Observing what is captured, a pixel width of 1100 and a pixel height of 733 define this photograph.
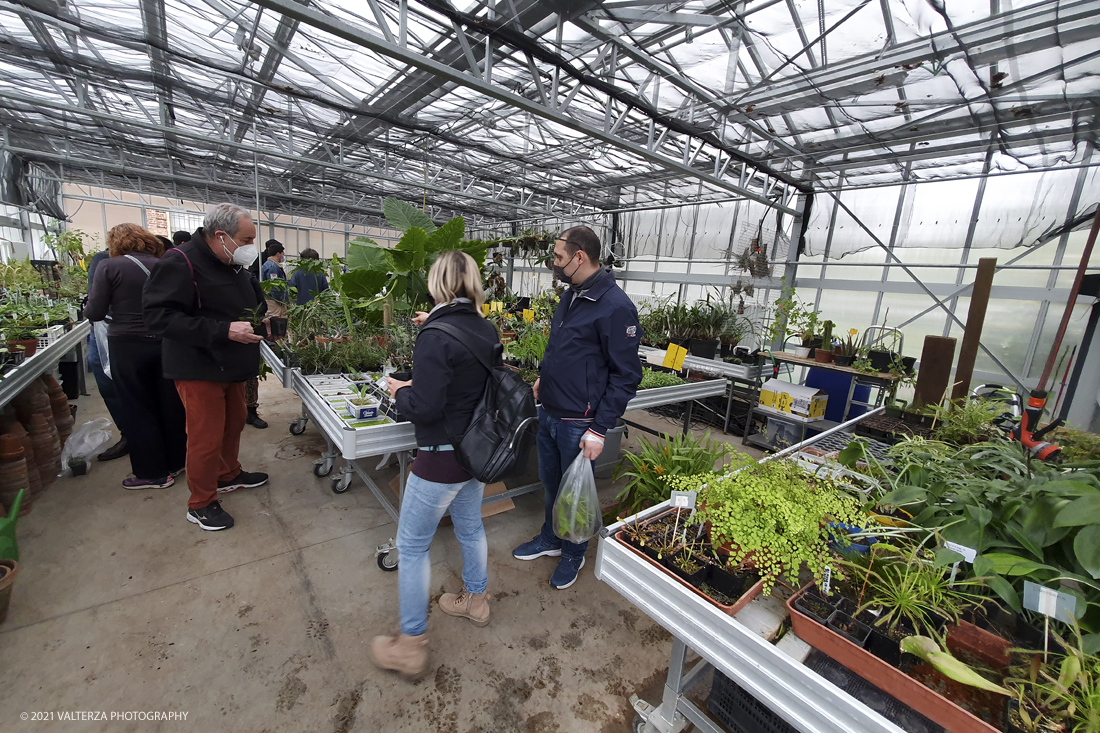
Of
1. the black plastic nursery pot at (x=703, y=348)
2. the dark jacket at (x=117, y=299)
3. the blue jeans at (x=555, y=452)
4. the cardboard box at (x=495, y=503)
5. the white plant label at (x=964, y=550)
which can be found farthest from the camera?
the black plastic nursery pot at (x=703, y=348)

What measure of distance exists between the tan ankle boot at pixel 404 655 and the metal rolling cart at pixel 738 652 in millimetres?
919


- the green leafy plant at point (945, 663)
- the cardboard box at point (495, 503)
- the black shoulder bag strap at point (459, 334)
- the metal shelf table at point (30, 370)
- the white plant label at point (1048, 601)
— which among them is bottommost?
the cardboard box at point (495, 503)

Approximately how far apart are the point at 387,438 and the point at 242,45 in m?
4.36

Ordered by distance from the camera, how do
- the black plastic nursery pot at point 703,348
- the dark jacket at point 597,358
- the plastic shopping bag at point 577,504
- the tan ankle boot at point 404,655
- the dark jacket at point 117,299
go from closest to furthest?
the tan ankle boot at point 404,655, the plastic shopping bag at point 577,504, the dark jacket at point 597,358, the dark jacket at point 117,299, the black plastic nursery pot at point 703,348

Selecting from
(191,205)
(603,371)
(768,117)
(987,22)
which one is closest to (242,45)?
(603,371)

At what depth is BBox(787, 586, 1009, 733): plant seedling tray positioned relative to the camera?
0.87m

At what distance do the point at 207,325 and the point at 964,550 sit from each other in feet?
9.96

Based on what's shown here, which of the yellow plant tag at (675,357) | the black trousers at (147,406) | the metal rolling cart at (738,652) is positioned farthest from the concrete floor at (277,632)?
the yellow plant tag at (675,357)

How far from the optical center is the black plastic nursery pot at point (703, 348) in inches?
194

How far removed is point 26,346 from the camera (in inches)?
108

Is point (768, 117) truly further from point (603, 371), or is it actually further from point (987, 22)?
point (603, 371)

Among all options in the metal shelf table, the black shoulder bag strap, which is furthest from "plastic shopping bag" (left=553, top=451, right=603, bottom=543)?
the metal shelf table

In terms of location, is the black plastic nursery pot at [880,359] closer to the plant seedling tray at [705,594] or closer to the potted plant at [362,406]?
the plant seedling tray at [705,594]

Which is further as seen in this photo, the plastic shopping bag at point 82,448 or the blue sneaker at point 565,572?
the plastic shopping bag at point 82,448
